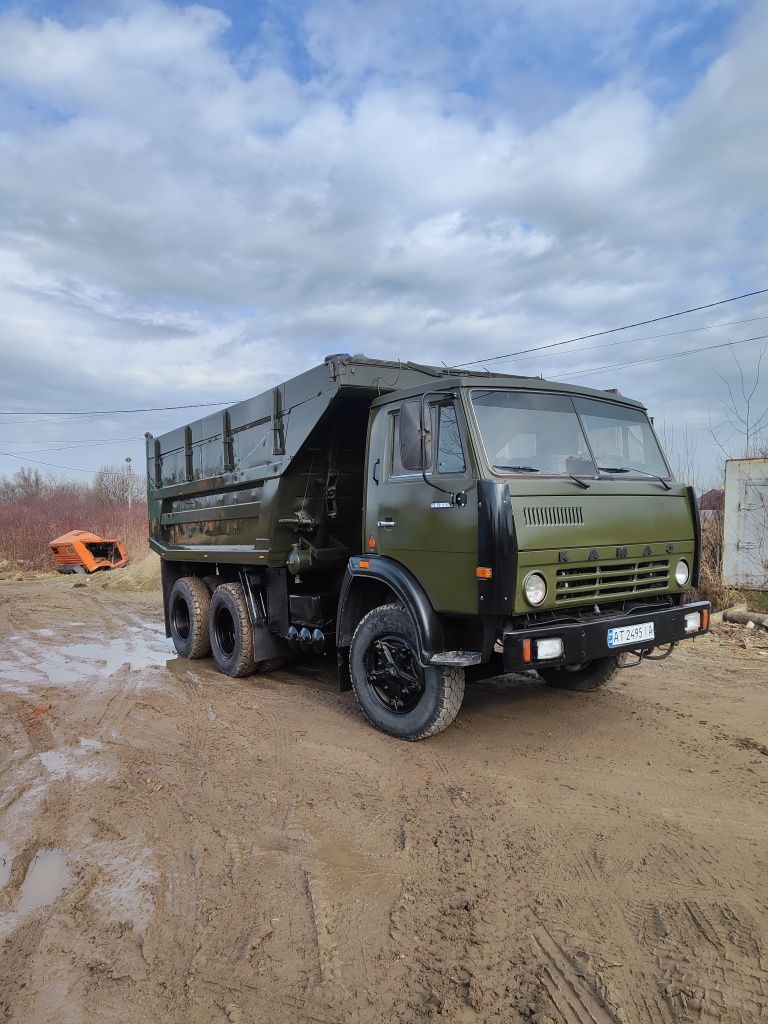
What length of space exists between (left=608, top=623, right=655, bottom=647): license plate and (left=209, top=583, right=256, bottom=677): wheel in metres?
4.07

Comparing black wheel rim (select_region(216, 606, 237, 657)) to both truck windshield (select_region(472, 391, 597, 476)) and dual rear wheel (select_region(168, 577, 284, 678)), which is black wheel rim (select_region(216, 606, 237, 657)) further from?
truck windshield (select_region(472, 391, 597, 476))

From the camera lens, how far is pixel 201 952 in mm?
2680

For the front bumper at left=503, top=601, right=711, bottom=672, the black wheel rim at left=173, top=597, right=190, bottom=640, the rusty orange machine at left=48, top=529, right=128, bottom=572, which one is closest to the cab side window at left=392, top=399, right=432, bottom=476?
the front bumper at left=503, top=601, right=711, bottom=672

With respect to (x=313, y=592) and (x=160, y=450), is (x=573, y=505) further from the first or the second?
(x=160, y=450)

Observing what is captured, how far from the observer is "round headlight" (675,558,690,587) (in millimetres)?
5094

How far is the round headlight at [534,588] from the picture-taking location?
13.9ft

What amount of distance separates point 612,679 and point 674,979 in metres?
3.73

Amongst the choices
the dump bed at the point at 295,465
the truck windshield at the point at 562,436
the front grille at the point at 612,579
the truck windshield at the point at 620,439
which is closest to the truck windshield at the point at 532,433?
the truck windshield at the point at 562,436

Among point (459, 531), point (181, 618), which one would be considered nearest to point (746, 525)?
point (459, 531)

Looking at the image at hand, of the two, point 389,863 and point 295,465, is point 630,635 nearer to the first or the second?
point 389,863

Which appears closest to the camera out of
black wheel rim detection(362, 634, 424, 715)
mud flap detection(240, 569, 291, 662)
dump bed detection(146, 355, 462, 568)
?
black wheel rim detection(362, 634, 424, 715)

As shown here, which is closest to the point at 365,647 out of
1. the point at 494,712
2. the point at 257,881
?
the point at 494,712

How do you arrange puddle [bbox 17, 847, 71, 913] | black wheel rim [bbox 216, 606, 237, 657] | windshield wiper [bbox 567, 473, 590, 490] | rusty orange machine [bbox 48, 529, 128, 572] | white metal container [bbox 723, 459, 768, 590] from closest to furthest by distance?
1. puddle [bbox 17, 847, 71, 913]
2. windshield wiper [bbox 567, 473, 590, 490]
3. black wheel rim [bbox 216, 606, 237, 657]
4. white metal container [bbox 723, 459, 768, 590]
5. rusty orange machine [bbox 48, 529, 128, 572]

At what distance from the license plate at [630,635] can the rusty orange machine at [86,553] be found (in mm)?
20645
